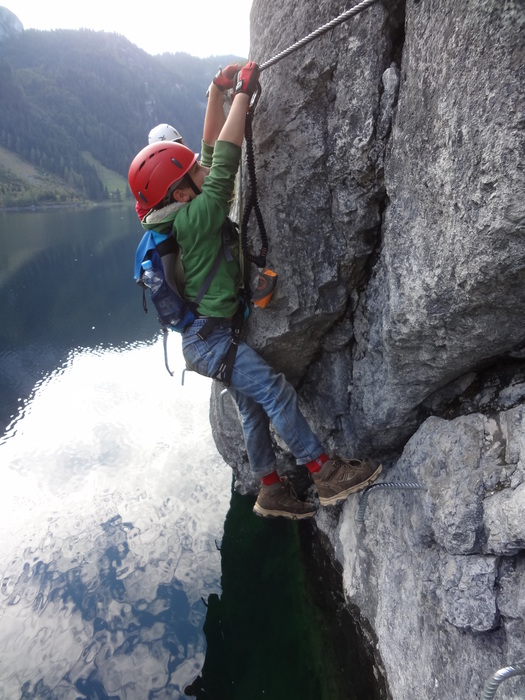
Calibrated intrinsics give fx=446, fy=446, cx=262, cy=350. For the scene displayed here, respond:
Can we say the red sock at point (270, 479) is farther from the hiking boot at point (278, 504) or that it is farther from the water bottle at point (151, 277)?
the water bottle at point (151, 277)

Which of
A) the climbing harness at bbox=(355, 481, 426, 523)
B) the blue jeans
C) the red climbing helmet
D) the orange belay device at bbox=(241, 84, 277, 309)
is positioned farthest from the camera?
the blue jeans

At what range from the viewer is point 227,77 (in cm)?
438

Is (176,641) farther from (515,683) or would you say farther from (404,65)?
(404,65)

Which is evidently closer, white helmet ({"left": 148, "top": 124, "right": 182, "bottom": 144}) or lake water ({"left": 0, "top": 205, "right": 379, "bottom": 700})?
white helmet ({"left": 148, "top": 124, "right": 182, "bottom": 144})

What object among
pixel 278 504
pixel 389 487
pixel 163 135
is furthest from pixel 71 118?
pixel 389 487

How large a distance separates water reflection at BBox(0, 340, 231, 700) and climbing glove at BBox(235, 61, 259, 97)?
7043mm

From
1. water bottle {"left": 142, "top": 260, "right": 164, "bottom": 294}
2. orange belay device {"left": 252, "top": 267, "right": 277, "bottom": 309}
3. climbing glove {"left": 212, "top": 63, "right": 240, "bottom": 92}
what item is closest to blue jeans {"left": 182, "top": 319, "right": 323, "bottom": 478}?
orange belay device {"left": 252, "top": 267, "right": 277, "bottom": 309}

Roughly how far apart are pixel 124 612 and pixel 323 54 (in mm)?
7839

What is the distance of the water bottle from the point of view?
4285mm

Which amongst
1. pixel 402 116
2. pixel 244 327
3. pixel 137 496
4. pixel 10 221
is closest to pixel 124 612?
pixel 137 496

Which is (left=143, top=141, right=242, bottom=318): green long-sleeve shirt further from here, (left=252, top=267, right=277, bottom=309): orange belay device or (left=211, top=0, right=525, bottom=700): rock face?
(left=211, top=0, right=525, bottom=700): rock face

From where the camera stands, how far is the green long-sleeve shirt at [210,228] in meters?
4.03

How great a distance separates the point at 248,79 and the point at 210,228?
1.32 meters

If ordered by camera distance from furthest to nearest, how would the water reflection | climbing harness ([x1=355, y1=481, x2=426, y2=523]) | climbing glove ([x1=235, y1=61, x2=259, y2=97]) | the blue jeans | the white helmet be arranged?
1. the water reflection
2. the white helmet
3. the blue jeans
4. climbing harness ([x1=355, y1=481, x2=426, y2=523])
5. climbing glove ([x1=235, y1=61, x2=259, y2=97])
